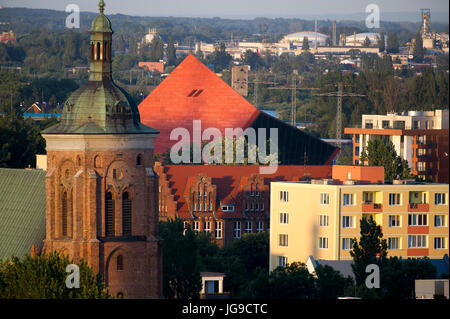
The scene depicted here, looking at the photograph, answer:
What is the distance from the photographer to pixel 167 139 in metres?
155

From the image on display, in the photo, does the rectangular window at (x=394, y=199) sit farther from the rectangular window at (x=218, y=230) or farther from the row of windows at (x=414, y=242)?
the rectangular window at (x=218, y=230)

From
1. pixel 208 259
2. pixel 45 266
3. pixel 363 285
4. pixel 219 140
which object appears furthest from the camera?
pixel 219 140

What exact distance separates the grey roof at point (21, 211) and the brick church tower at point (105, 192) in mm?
4843

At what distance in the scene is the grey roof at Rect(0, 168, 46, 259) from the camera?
68.1 metres

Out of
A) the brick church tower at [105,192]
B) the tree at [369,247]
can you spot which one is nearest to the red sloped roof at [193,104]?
the tree at [369,247]

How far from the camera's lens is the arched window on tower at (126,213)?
62.8 metres

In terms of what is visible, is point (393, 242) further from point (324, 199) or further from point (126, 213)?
point (126, 213)

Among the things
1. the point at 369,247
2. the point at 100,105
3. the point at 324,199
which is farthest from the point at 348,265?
the point at 100,105

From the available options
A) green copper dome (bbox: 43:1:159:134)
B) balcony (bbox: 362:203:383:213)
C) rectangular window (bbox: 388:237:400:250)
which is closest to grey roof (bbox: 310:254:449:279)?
rectangular window (bbox: 388:237:400:250)

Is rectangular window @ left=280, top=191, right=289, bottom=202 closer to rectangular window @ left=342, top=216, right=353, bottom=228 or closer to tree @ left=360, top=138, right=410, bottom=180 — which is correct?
rectangular window @ left=342, top=216, right=353, bottom=228

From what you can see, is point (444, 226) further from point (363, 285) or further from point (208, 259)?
point (363, 285)

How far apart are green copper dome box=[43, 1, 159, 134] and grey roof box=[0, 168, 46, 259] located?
641cm
